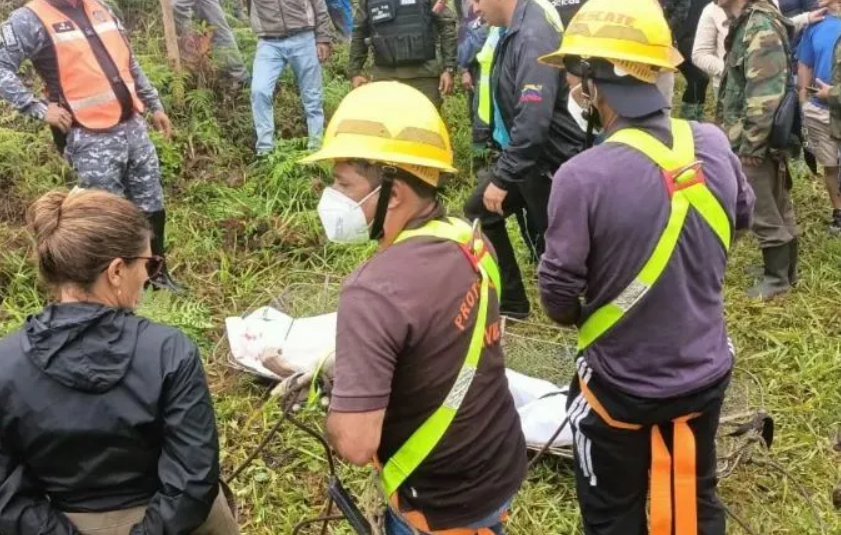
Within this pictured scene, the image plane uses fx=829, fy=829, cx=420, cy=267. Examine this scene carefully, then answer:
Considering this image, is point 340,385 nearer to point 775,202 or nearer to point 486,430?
point 486,430

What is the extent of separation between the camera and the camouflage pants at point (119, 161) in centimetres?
495

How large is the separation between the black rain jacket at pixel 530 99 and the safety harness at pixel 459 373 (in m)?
2.18

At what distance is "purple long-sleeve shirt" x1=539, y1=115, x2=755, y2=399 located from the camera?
244 cm

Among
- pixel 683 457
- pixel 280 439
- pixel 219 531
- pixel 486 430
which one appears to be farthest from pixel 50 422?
pixel 280 439

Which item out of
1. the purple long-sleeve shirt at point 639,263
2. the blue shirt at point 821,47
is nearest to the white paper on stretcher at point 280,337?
the purple long-sleeve shirt at point 639,263

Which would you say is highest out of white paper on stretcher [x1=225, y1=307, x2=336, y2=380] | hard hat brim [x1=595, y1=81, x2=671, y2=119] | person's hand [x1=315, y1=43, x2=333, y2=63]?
hard hat brim [x1=595, y1=81, x2=671, y2=119]

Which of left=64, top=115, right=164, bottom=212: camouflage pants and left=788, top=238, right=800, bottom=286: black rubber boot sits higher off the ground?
left=64, top=115, right=164, bottom=212: camouflage pants

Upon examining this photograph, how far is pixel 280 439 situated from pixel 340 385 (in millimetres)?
2424

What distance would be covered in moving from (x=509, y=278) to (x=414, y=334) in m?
3.12

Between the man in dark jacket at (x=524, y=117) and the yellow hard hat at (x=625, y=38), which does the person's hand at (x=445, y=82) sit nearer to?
the man in dark jacket at (x=524, y=117)

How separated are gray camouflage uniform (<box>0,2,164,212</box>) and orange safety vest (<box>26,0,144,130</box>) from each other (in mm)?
64

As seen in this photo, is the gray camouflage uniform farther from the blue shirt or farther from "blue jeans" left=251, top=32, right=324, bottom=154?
the blue shirt

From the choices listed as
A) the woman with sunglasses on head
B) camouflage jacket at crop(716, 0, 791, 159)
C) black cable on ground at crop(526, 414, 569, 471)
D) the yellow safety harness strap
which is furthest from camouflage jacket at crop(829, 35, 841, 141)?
the woman with sunglasses on head

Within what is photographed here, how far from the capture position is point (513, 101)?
4449 millimetres
